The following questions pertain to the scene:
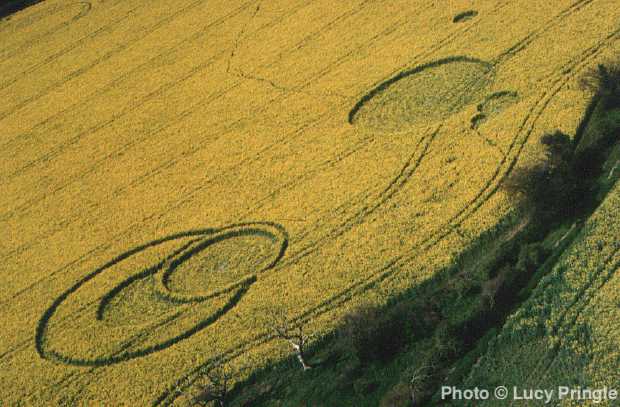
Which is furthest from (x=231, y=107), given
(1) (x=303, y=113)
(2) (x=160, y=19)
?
(2) (x=160, y=19)

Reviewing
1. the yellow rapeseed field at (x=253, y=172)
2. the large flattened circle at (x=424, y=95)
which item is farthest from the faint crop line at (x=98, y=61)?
the large flattened circle at (x=424, y=95)

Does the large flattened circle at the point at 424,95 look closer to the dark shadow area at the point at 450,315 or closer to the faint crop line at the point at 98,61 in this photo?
the dark shadow area at the point at 450,315

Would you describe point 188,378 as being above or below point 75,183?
below

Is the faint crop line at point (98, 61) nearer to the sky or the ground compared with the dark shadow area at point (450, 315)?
nearer to the sky

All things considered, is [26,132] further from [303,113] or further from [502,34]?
[502,34]

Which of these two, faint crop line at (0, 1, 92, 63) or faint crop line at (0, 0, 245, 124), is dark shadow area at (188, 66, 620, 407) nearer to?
faint crop line at (0, 0, 245, 124)
